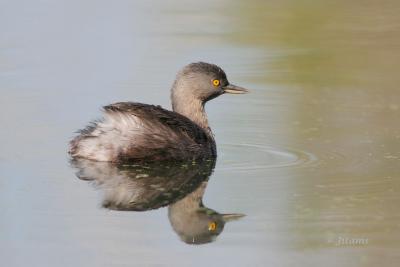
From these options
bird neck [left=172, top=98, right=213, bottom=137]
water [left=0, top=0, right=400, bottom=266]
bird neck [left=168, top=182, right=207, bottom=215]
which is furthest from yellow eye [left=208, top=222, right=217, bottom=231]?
bird neck [left=172, top=98, right=213, bottom=137]

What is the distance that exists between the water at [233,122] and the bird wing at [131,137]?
0.87 ft

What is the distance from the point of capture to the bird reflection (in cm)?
745

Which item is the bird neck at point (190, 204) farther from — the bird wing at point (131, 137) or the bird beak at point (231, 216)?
the bird wing at point (131, 137)

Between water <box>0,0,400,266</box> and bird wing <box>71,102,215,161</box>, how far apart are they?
0.26 meters

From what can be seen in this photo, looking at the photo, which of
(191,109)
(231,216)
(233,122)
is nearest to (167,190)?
(231,216)

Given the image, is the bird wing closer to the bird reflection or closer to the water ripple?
the bird reflection

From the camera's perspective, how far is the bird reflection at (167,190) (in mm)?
7453

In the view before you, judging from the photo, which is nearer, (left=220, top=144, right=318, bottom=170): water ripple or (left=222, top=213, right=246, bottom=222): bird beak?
(left=222, top=213, right=246, bottom=222): bird beak

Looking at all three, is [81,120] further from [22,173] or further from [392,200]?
[392,200]

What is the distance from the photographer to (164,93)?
1122cm

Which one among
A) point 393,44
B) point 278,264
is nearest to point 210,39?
point 393,44

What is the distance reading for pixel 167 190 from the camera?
27.5 ft

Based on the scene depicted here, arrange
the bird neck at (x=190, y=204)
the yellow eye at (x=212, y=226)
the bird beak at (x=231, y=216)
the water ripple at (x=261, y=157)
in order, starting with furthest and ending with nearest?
the water ripple at (x=261, y=157)
the bird neck at (x=190, y=204)
the bird beak at (x=231, y=216)
the yellow eye at (x=212, y=226)

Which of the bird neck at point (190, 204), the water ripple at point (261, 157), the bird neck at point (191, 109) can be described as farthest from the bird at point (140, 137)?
the bird neck at point (190, 204)
